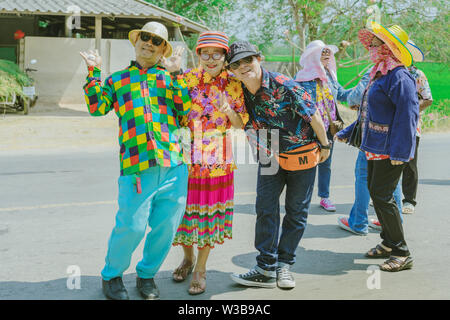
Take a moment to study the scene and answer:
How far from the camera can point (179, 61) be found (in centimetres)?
375

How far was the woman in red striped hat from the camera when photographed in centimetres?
370

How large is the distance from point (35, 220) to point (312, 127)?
10.9 ft

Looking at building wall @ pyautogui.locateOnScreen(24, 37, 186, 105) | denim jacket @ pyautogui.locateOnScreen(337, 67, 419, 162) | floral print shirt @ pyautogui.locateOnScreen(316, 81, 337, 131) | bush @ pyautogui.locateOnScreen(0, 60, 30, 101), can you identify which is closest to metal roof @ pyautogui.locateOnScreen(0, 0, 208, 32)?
building wall @ pyautogui.locateOnScreen(24, 37, 186, 105)

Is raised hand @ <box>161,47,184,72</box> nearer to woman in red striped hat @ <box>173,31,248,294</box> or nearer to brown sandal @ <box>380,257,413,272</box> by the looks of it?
woman in red striped hat @ <box>173,31,248,294</box>

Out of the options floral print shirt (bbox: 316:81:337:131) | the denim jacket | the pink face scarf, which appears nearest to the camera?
the denim jacket

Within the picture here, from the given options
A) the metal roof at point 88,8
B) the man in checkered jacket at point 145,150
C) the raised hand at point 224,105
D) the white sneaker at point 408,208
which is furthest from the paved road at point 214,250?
the metal roof at point 88,8

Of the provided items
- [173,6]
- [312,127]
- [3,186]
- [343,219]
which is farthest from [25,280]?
[173,6]

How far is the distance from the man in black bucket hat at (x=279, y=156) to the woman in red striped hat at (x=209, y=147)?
17 cm

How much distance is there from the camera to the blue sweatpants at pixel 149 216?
3.51 m

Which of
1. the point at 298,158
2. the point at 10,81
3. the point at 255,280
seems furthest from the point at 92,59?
the point at 10,81

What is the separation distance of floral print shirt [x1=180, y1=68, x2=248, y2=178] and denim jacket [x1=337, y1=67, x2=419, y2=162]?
1.21 meters

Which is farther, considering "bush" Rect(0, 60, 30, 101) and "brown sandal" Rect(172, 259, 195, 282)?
"bush" Rect(0, 60, 30, 101)

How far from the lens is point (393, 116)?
417 centimetres

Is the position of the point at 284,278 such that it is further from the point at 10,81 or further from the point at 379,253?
the point at 10,81
